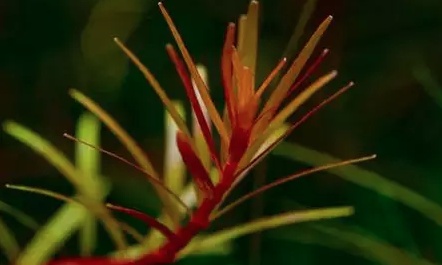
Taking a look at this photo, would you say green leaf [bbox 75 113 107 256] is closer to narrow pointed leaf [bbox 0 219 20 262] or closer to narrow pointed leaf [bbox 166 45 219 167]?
narrow pointed leaf [bbox 0 219 20 262]

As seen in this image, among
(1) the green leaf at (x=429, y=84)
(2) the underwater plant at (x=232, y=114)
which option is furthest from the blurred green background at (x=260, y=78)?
(2) the underwater plant at (x=232, y=114)

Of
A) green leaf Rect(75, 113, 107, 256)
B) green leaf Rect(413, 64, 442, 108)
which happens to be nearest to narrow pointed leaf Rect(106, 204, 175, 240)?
green leaf Rect(75, 113, 107, 256)

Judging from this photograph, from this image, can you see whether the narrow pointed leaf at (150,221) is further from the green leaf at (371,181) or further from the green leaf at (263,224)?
the green leaf at (371,181)

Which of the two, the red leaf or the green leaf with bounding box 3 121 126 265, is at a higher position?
the red leaf

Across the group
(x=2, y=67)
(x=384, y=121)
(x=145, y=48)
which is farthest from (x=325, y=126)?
(x=2, y=67)

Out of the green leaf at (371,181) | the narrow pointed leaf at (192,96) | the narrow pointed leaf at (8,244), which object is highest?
the narrow pointed leaf at (192,96)

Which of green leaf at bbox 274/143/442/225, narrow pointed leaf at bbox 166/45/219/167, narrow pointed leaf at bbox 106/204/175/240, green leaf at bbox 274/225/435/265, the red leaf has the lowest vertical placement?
green leaf at bbox 274/225/435/265

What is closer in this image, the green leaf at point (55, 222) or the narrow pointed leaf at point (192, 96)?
the narrow pointed leaf at point (192, 96)

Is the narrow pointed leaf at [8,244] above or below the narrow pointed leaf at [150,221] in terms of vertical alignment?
below
